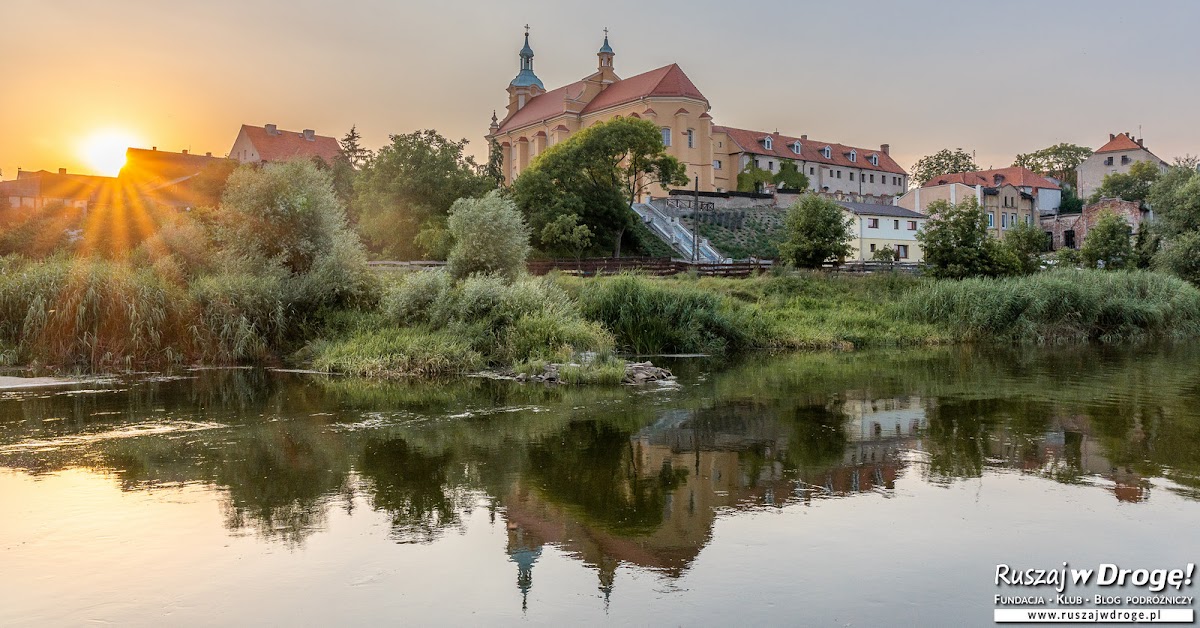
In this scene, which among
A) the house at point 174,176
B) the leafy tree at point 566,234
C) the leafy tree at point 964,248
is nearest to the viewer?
the leafy tree at point 964,248

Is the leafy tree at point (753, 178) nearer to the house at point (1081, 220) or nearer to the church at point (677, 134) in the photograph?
the church at point (677, 134)

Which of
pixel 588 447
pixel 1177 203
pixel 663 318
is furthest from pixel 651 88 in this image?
pixel 588 447

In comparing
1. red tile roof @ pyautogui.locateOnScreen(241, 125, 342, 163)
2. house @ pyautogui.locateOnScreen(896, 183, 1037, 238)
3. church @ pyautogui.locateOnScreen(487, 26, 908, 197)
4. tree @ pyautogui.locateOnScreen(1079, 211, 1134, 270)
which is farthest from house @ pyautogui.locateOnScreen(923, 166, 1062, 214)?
red tile roof @ pyautogui.locateOnScreen(241, 125, 342, 163)

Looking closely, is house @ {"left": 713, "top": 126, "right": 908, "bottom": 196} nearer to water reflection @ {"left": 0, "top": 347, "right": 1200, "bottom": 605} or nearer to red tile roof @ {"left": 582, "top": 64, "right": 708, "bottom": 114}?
red tile roof @ {"left": 582, "top": 64, "right": 708, "bottom": 114}

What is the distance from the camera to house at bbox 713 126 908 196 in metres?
82.1

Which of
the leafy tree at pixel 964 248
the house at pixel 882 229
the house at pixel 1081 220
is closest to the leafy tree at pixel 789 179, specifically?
the house at pixel 882 229

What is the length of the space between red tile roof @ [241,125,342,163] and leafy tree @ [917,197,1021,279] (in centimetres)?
5517

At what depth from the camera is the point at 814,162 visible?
88.9 metres

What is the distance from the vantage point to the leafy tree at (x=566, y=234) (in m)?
49.5

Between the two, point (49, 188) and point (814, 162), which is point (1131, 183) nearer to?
point (814, 162)

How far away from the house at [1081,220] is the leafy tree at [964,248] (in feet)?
100

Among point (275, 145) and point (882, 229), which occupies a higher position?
point (275, 145)

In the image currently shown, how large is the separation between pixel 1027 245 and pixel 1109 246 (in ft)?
17.2

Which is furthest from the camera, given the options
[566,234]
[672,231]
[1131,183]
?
[1131,183]
